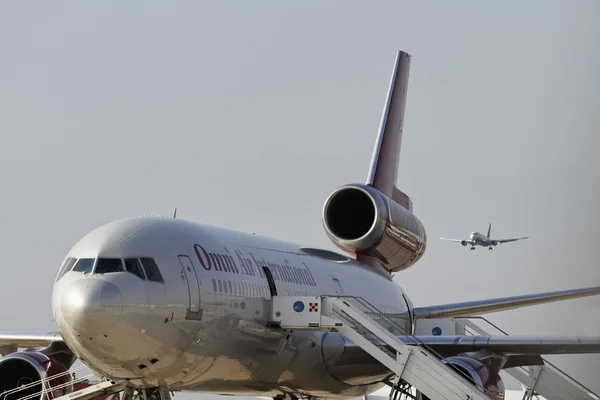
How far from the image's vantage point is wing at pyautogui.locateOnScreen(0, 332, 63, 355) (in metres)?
24.7

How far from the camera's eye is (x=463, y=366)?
22.8 m

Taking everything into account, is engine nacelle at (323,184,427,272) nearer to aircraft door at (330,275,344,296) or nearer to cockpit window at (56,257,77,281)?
aircraft door at (330,275,344,296)

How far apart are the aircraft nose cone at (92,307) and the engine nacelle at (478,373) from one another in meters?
8.59

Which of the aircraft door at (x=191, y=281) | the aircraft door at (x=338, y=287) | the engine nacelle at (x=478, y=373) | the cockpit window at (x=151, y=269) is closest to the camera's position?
the cockpit window at (x=151, y=269)

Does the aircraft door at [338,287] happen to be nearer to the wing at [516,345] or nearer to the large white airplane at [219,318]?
the large white airplane at [219,318]

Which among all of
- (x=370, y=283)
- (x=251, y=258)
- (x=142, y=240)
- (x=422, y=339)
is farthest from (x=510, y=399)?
(x=142, y=240)

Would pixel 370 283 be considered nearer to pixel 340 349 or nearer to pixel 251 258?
pixel 340 349

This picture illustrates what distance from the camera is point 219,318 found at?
1927 cm

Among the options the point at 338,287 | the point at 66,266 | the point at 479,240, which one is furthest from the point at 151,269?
the point at 479,240

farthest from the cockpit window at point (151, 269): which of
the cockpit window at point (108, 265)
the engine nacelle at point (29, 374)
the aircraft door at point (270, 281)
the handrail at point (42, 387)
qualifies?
the engine nacelle at point (29, 374)

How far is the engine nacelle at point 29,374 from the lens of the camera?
76.6 feet

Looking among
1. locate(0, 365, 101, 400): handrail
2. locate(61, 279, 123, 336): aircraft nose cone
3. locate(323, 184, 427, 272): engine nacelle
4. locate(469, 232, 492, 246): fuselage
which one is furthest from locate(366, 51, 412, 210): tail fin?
locate(469, 232, 492, 246): fuselage

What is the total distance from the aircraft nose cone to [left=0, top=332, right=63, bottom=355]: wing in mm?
7495

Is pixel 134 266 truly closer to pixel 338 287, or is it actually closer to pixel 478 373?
pixel 478 373
